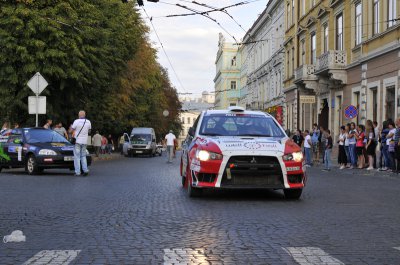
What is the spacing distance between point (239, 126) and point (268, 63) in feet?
165

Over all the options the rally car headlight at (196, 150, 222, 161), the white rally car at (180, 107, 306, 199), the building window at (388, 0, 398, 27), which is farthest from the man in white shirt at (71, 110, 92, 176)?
the building window at (388, 0, 398, 27)

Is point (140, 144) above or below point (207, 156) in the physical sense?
below

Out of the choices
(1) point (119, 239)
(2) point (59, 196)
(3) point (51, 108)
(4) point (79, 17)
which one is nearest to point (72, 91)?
(3) point (51, 108)

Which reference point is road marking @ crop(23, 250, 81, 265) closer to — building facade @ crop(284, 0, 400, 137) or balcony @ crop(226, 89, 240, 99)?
building facade @ crop(284, 0, 400, 137)

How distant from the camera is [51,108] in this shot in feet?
95.7

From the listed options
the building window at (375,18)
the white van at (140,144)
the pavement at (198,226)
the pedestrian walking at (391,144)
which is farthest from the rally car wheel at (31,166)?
the white van at (140,144)

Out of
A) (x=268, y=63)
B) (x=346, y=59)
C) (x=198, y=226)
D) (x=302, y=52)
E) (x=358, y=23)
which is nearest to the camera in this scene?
(x=198, y=226)

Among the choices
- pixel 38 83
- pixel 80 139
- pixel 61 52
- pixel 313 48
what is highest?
pixel 313 48

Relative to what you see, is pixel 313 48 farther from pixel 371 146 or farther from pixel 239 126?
pixel 239 126

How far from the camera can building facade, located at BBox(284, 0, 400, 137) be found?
26375mm

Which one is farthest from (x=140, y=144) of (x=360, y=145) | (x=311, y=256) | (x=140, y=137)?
(x=311, y=256)

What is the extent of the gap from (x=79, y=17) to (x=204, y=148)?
1967 centimetres

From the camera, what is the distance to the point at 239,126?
11703mm

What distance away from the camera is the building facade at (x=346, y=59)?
26375 millimetres
